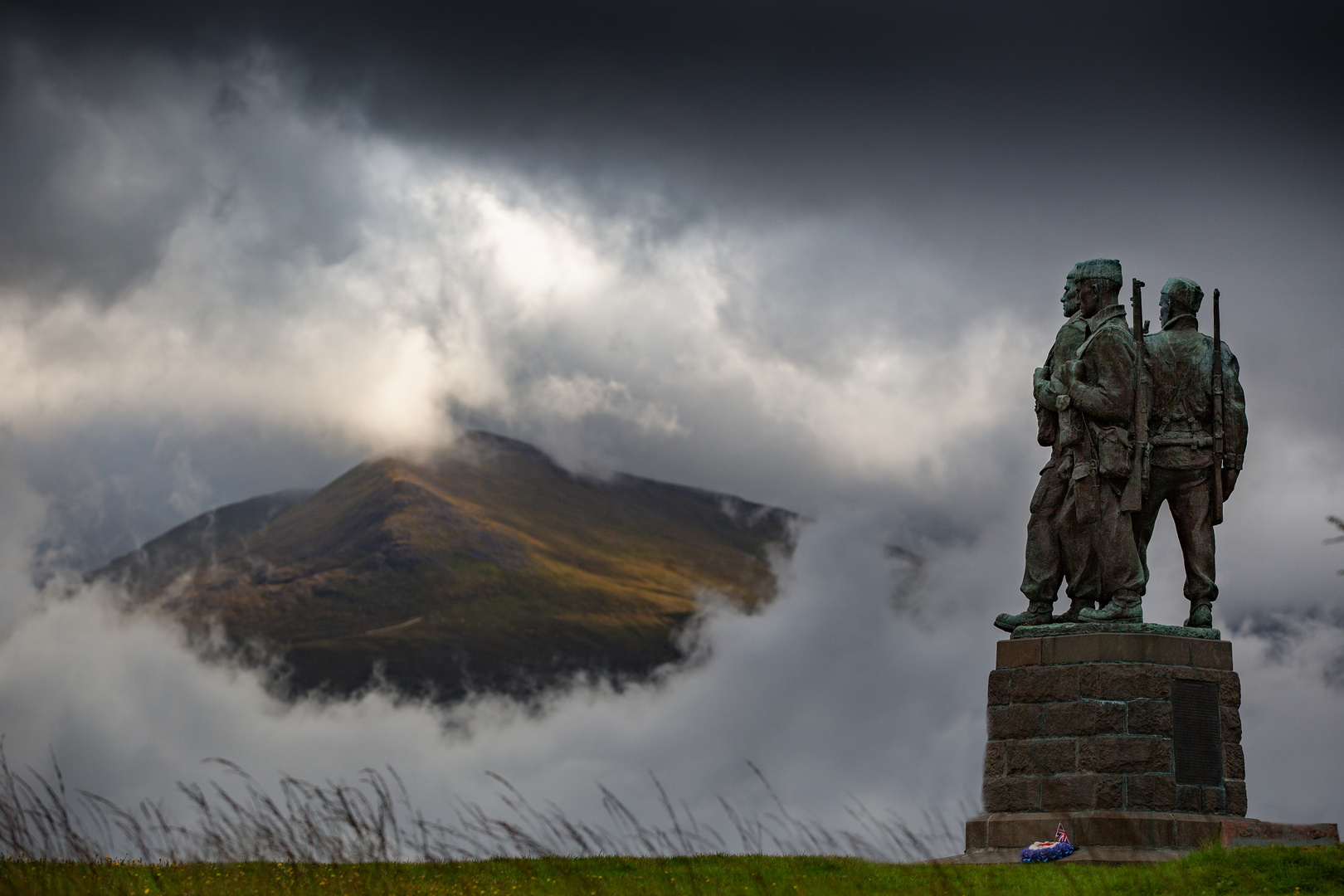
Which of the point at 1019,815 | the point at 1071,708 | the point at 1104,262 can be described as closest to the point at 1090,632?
the point at 1071,708

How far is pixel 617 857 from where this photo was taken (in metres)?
15.8

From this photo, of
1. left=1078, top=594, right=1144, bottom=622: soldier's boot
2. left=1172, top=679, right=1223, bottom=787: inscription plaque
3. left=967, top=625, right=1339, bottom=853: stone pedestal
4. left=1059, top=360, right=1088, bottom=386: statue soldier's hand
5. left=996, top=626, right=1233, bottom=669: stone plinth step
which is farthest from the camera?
left=1059, top=360, right=1088, bottom=386: statue soldier's hand

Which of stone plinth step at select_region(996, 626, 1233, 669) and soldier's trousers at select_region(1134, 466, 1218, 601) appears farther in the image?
soldier's trousers at select_region(1134, 466, 1218, 601)

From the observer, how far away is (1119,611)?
1756cm

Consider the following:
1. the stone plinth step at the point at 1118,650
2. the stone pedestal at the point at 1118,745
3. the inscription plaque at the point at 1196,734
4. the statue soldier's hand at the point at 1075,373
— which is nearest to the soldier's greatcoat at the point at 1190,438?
the statue soldier's hand at the point at 1075,373

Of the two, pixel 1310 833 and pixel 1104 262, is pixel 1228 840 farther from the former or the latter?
pixel 1104 262

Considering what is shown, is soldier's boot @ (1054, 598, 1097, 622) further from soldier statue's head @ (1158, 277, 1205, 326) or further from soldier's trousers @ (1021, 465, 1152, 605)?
soldier statue's head @ (1158, 277, 1205, 326)

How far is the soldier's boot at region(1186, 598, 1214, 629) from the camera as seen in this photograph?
711 inches

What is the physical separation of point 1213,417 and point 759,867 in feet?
26.2

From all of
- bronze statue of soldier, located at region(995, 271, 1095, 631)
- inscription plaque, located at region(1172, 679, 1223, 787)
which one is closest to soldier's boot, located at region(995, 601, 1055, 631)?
bronze statue of soldier, located at region(995, 271, 1095, 631)

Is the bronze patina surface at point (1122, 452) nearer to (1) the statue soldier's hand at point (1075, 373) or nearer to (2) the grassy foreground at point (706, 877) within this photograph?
(1) the statue soldier's hand at point (1075, 373)

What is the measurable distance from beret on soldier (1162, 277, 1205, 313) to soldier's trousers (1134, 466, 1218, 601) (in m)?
2.13

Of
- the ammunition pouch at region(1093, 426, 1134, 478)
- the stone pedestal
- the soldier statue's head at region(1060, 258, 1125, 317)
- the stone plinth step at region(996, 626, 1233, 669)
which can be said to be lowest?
the stone pedestal

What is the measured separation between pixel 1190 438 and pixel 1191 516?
0.98 m
